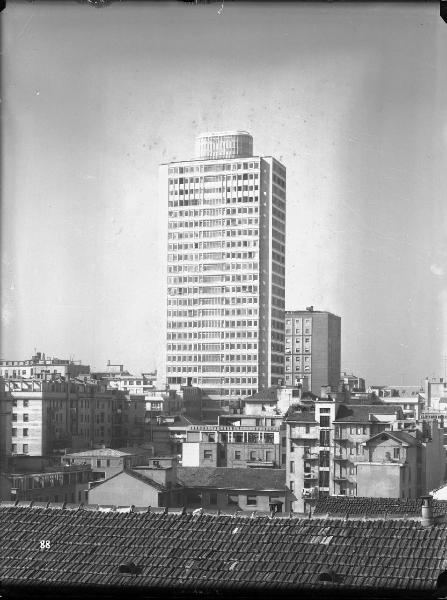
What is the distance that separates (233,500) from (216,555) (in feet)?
16.1

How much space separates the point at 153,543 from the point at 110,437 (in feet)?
25.2

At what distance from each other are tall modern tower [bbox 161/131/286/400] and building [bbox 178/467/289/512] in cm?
177

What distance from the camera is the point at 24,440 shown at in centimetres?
887

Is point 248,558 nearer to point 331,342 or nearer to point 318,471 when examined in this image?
point 318,471

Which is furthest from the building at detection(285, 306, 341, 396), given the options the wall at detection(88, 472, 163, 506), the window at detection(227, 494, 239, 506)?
the wall at detection(88, 472, 163, 506)

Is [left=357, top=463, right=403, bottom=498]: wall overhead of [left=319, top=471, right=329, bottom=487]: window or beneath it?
overhead

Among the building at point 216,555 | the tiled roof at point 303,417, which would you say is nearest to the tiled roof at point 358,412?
the tiled roof at point 303,417

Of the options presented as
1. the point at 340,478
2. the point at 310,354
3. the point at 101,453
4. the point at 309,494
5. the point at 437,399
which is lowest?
the point at 309,494

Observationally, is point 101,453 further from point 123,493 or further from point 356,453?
point 123,493

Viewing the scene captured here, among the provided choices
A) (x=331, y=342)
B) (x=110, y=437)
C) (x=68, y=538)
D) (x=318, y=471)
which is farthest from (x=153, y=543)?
(x=331, y=342)

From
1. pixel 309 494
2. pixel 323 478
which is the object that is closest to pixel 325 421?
pixel 323 478

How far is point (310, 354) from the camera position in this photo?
43.7ft

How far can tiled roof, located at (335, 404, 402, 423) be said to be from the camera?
8016mm

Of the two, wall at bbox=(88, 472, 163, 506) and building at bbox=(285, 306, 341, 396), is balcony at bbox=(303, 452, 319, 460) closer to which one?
building at bbox=(285, 306, 341, 396)
